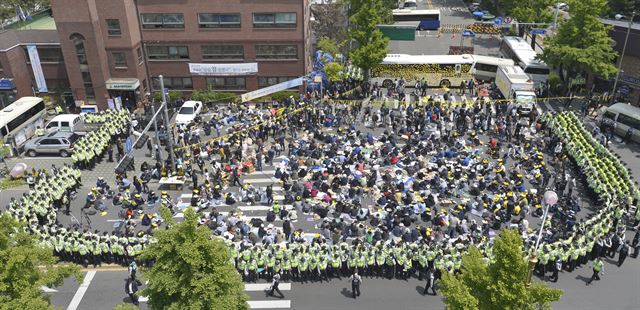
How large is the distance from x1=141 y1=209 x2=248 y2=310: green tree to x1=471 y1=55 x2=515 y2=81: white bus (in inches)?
1484

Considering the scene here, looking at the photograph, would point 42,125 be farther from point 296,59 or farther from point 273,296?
point 273,296

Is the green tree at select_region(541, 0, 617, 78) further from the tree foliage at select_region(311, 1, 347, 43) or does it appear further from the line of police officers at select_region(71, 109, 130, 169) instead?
the line of police officers at select_region(71, 109, 130, 169)

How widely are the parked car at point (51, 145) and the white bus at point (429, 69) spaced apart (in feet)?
82.0

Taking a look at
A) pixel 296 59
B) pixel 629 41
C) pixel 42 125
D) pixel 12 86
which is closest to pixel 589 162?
pixel 629 41

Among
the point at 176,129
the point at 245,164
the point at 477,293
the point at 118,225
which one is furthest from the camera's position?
the point at 176,129

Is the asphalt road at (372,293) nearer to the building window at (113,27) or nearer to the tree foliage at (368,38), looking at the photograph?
the building window at (113,27)

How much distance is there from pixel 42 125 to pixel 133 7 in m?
11.6

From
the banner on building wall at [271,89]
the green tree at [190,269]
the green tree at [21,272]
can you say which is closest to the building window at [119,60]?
the banner on building wall at [271,89]

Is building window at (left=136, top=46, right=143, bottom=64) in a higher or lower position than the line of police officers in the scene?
higher

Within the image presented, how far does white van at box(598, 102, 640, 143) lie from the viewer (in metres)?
34.2

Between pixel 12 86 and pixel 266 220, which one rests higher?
pixel 12 86

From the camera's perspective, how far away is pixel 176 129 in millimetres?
37188

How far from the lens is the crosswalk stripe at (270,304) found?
20.8 m

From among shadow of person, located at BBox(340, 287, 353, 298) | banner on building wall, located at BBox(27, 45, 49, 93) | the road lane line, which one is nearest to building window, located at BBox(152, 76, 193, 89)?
banner on building wall, located at BBox(27, 45, 49, 93)
